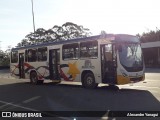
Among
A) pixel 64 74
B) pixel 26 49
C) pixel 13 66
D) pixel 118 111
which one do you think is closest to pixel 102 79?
pixel 64 74

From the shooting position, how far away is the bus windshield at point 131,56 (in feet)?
58.2

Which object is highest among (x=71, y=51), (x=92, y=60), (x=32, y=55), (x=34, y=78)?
(x=71, y=51)

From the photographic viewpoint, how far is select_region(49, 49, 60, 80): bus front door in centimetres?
2272

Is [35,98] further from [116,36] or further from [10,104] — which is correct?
[116,36]

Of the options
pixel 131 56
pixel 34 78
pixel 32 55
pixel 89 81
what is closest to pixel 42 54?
pixel 32 55

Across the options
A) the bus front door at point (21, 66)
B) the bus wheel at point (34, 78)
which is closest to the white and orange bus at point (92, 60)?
the bus wheel at point (34, 78)

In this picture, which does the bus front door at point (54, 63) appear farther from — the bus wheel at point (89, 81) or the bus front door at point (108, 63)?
the bus front door at point (108, 63)

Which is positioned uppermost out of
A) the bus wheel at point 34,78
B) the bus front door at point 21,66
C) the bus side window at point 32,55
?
the bus side window at point 32,55

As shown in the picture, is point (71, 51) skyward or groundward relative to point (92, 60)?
skyward

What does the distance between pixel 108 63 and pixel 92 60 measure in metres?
1.24

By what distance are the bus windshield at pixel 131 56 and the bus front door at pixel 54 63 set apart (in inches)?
233

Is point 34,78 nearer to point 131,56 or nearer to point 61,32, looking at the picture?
point 131,56

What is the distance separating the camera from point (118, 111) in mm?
11602

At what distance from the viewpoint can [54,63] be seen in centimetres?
2305
